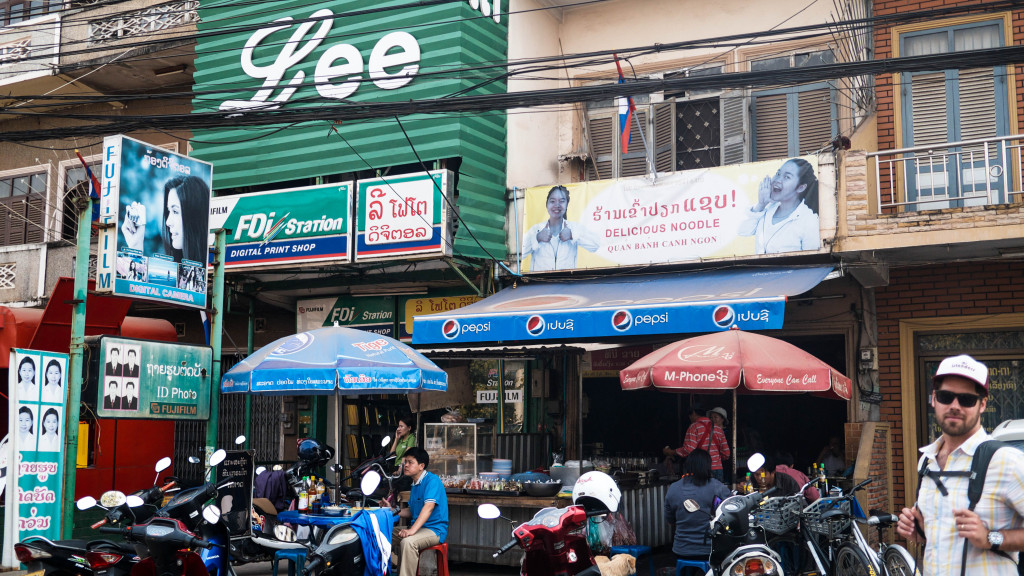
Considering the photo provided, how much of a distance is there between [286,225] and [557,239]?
398 centimetres

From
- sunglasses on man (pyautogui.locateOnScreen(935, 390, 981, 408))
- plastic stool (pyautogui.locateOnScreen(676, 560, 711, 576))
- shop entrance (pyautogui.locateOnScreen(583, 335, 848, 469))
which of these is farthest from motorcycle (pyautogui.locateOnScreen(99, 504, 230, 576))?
shop entrance (pyautogui.locateOnScreen(583, 335, 848, 469))

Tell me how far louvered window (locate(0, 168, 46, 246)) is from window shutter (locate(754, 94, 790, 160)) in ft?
43.3

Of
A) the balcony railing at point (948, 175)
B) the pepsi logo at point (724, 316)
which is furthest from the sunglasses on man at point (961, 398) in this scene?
the balcony railing at point (948, 175)

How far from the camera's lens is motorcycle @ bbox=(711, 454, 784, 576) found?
743cm

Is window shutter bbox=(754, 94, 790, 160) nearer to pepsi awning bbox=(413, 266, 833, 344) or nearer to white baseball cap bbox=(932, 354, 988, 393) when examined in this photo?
pepsi awning bbox=(413, 266, 833, 344)

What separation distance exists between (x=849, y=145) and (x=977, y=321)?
2817 millimetres

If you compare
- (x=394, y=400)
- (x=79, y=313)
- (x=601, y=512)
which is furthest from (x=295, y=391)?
(x=394, y=400)

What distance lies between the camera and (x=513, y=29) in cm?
1498

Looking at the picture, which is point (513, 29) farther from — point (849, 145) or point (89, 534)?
point (89, 534)

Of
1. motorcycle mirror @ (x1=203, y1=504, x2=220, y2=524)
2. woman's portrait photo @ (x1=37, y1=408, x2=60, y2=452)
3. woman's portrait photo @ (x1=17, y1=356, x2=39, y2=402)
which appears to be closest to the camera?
motorcycle mirror @ (x1=203, y1=504, x2=220, y2=524)

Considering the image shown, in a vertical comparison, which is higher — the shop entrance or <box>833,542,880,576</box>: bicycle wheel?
the shop entrance

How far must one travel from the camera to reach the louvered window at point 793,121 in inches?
552

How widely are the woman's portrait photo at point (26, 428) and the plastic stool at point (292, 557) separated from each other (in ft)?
9.33

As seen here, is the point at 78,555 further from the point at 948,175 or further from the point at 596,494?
the point at 948,175
